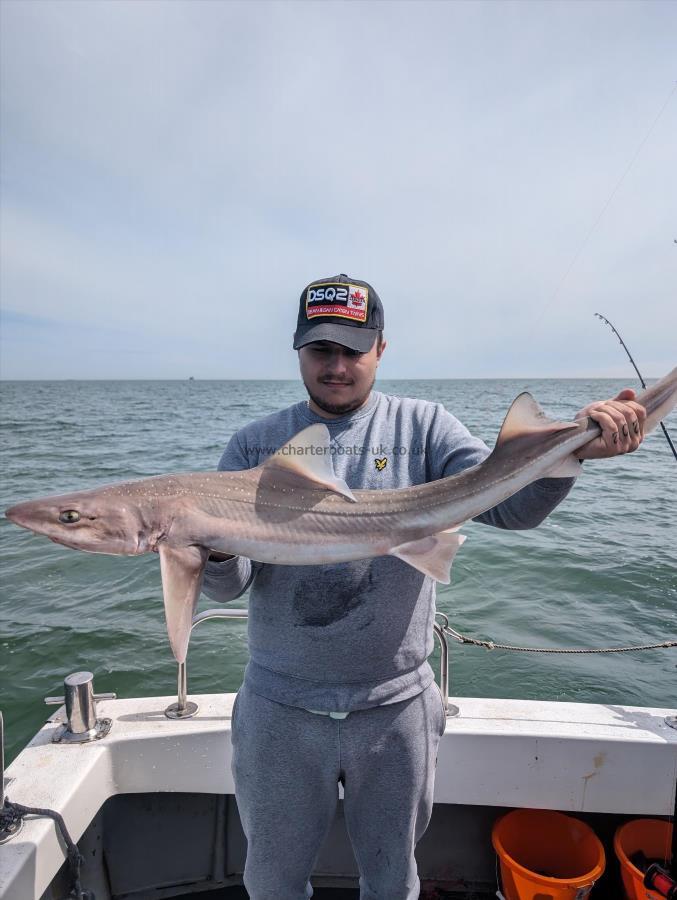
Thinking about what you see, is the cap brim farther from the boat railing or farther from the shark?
the boat railing

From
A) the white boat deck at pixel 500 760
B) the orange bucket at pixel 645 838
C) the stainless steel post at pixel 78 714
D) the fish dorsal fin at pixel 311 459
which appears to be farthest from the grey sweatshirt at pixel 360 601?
the orange bucket at pixel 645 838

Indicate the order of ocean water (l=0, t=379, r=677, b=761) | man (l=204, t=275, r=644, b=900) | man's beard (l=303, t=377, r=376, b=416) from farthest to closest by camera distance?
ocean water (l=0, t=379, r=677, b=761), man's beard (l=303, t=377, r=376, b=416), man (l=204, t=275, r=644, b=900)

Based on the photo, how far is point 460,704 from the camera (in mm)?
3754

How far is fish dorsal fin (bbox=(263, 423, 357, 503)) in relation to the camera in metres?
2.46

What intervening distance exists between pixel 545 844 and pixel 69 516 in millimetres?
3583

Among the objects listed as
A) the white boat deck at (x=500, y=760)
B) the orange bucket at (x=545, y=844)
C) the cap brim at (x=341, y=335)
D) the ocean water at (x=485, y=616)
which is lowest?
the ocean water at (x=485, y=616)

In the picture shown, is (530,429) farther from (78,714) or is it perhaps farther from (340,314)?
(78,714)

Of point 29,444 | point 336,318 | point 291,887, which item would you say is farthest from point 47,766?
point 29,444

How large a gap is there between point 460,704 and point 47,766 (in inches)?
95.9

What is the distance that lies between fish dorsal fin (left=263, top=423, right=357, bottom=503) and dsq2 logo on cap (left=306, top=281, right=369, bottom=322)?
0.66 meters

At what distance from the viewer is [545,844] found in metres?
3.73

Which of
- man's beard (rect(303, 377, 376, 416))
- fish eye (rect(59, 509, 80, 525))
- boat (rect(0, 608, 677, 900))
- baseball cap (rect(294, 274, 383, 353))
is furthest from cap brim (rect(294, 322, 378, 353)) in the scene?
boat (rect(0, 608, 677, 900))

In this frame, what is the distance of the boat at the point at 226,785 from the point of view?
326cm

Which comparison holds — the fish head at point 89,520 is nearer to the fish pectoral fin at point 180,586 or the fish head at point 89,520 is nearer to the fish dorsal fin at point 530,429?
the fish pectoral fin at point 180,586
